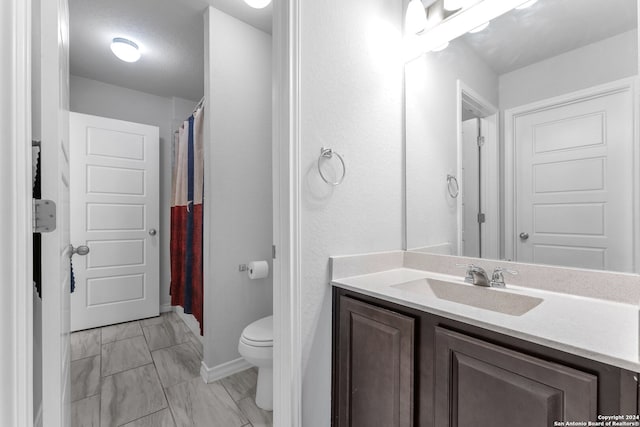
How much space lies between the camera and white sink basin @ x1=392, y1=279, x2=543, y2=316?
40.6 inches

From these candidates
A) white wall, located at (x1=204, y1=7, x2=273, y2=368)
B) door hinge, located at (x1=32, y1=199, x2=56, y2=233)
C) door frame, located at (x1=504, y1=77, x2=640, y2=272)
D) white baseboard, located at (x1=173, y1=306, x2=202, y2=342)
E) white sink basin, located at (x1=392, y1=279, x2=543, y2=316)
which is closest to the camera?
door hinge, located at (x1=32, y1=199, x2=56, y2=233)

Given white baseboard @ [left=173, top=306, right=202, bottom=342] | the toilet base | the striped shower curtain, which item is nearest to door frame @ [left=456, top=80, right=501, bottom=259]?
the toilet base

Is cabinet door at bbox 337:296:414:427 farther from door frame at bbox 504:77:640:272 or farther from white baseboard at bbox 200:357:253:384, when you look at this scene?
white baseboard at bbox 200:357:253:384

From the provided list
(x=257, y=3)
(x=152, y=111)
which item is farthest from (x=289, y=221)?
(x=152, y=111)

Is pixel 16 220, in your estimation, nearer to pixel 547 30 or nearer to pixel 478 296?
pixel 478 296

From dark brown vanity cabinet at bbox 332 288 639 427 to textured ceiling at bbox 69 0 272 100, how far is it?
211 cm

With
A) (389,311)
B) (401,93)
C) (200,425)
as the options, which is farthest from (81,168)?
(389,311)

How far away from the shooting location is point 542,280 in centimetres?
109

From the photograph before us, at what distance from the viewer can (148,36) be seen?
7.47 feet

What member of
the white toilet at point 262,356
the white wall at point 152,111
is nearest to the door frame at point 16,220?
the white toilet at point 262,356

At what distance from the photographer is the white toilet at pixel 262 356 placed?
156 cm

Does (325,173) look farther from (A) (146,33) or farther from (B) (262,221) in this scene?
(A) (146,33)

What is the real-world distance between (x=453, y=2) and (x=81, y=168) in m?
3.26

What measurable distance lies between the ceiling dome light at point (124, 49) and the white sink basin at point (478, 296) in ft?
8.95
